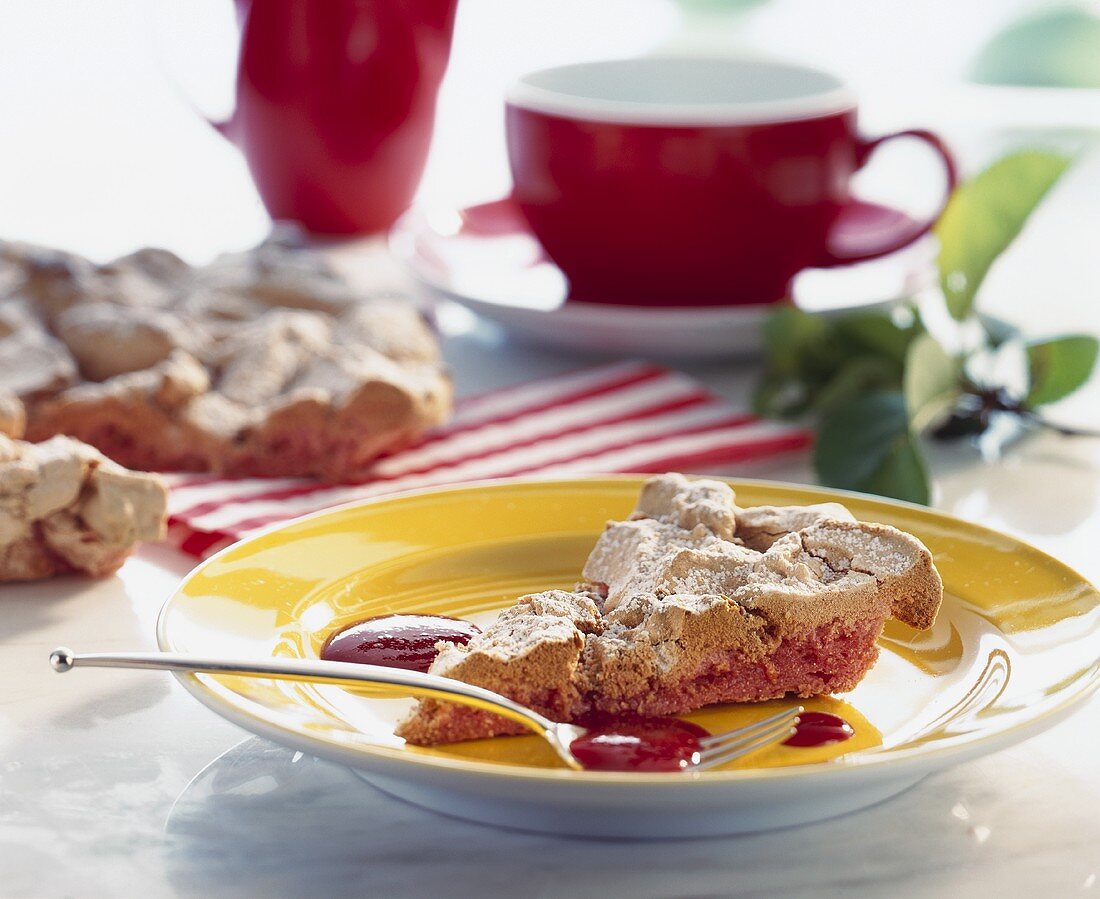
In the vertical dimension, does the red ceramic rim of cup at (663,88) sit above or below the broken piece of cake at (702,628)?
above

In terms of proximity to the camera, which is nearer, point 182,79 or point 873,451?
point 873,451

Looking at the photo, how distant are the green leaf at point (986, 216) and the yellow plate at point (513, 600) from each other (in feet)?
1.35

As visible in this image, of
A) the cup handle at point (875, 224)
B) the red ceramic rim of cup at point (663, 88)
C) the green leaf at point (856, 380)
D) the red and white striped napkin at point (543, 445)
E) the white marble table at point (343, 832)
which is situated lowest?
the red and white striped napkin at point (543, 445)

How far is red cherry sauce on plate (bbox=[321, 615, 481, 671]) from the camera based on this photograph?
89cm

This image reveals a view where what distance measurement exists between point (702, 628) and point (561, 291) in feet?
2.81

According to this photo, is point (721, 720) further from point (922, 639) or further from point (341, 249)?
point (341, 249)

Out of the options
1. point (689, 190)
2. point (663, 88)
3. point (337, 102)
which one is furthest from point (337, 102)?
point (689, 190)

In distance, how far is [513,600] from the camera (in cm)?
100

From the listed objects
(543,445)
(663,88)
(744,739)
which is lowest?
(543,445)

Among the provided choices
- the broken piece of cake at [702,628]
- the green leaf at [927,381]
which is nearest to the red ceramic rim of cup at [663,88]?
the green leaf at [927,381]

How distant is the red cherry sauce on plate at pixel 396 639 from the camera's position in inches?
35.1

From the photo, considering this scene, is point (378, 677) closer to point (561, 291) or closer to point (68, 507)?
point (68, 507)

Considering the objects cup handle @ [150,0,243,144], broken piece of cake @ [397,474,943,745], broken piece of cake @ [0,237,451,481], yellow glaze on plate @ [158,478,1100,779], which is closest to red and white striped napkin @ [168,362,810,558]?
broken piece of cake @ [0,237,451,481]

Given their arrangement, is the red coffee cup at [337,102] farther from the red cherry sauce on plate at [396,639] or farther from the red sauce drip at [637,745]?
the red sauce drip at [637,745]
